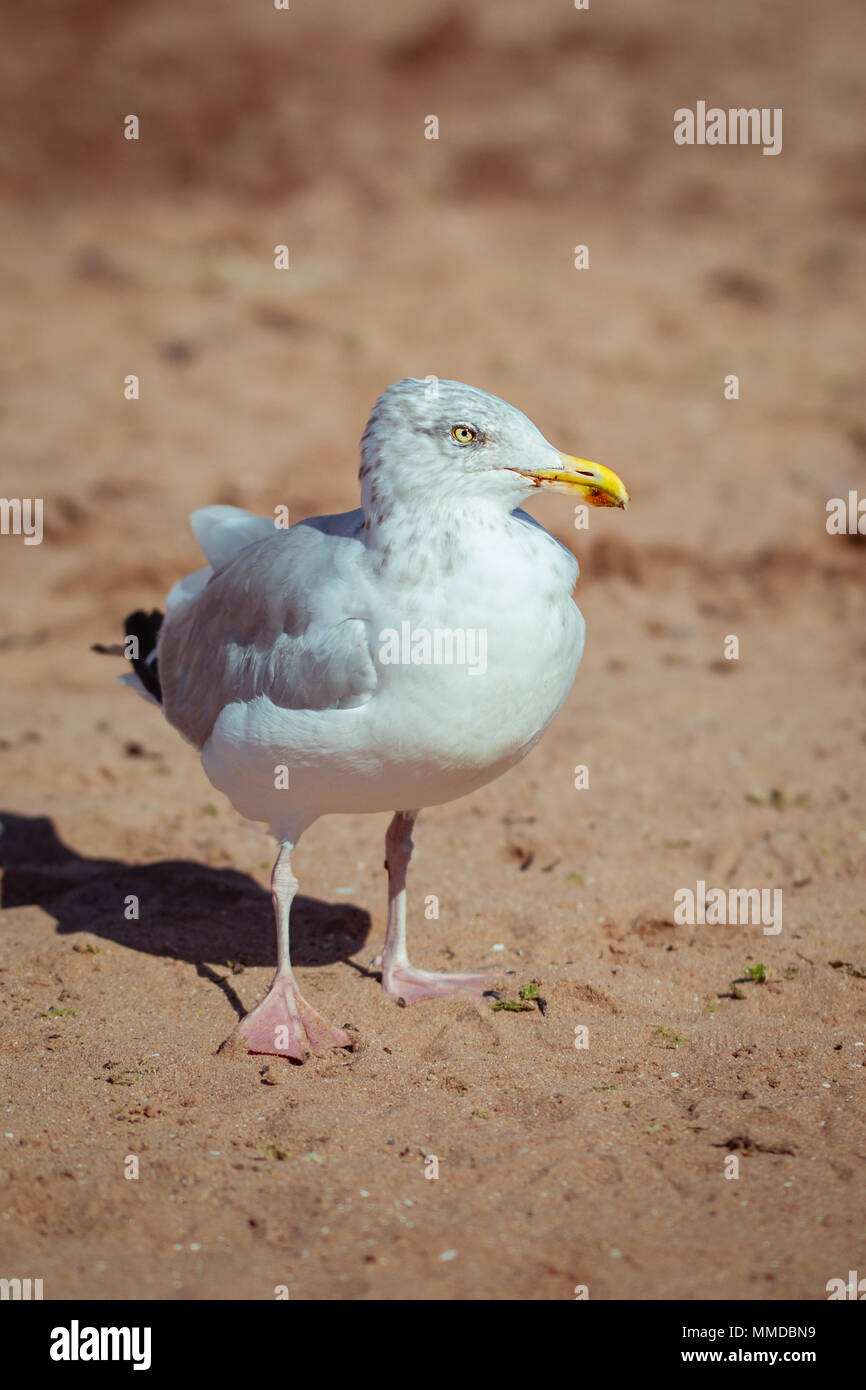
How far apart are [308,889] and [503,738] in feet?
6.49

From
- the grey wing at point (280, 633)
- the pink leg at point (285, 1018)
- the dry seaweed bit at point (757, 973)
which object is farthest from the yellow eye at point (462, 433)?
Answer: the dry seaweed bit at point (757, 973)

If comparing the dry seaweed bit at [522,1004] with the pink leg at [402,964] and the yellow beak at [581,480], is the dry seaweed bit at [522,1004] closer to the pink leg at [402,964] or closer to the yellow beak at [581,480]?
the pink leg at [402,964]

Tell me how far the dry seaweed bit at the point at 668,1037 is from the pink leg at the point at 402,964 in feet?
2.12

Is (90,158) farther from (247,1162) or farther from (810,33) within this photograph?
(247,1162)

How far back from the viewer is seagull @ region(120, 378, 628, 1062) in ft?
12.9

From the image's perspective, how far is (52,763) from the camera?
6.97m

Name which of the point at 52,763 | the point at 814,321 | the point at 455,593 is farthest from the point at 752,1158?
the point at 814,321

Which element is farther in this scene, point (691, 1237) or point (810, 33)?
point (810, 33)

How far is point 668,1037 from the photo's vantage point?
4.48 m

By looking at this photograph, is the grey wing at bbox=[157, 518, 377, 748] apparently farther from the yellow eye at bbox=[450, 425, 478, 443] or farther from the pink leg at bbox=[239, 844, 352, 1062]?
the pink leg at bbox=[239, 844, 352, 1062]

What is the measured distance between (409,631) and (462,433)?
63 cm

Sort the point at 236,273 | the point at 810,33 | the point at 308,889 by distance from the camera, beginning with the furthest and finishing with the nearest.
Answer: the point at 810,33 → the point at 236,273 → the point at 308,889

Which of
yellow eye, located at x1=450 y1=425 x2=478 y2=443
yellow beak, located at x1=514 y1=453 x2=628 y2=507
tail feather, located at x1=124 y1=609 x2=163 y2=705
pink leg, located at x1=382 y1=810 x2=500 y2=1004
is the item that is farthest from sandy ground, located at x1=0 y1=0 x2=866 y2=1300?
yellow eye, located at x1=450 y1=425 x2=478 y2=443

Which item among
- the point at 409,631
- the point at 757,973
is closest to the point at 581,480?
the point at 409,631
